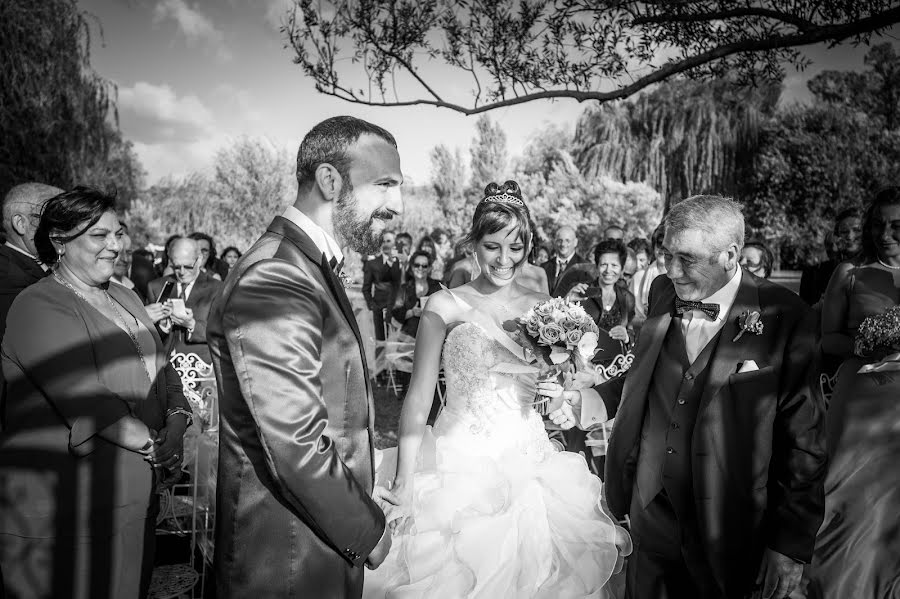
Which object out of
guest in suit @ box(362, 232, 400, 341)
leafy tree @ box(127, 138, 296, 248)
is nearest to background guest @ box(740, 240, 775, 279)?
guest in suit @ box(362, 232, 400, 341)

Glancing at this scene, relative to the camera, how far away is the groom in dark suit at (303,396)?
1697mm

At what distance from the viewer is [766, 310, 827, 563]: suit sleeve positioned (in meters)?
2.37

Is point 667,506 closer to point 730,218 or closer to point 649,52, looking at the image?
point 730,218

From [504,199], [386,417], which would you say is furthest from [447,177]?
[504,199]

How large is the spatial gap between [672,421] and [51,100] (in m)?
15.5

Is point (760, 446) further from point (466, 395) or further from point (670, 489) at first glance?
point (466, 395)

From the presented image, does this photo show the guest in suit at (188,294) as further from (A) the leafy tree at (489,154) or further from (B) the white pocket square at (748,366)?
(A) the leafy tree at (489,154)

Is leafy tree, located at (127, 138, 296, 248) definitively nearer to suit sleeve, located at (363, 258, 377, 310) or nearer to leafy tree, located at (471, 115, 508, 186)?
leafy tree, located at (471, 115, 508, 186)

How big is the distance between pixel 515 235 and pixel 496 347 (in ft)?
2.21

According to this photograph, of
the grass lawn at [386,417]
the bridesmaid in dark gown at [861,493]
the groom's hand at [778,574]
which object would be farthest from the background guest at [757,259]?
the groom's hand at [778,574]

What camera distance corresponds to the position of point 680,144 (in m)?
28.3

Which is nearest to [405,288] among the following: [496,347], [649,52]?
[649,52]

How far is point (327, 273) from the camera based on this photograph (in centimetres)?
197

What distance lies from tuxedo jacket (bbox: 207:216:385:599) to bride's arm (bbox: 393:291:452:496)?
112cm
